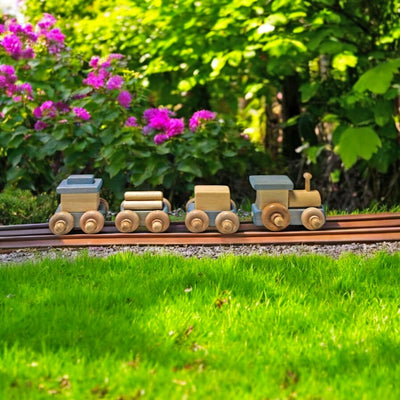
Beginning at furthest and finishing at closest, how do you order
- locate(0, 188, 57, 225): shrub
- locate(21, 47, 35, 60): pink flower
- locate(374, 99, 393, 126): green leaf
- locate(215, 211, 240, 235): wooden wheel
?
locate(21, 47, 35, 60): pink flower < locate(0, 188, 57, 225): shrub < locate(374, 99, 393, 126): green leaf < locate(215, 211, 240, 235): wooden wheel

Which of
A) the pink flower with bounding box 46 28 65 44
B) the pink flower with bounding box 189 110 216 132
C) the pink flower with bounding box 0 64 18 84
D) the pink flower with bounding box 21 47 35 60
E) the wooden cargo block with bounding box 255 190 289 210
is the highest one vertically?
the pink flower with bounding box 46 28 65 44

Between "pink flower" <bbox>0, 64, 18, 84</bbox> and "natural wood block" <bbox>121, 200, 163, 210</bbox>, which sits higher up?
"pink flower" <bbox>0, 64, 18, 84</bbox>

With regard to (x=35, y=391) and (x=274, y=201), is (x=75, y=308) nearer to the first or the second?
(x=35, y=391)

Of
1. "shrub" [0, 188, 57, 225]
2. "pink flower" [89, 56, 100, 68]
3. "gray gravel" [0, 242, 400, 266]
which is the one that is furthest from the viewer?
"pink flower" [89, 56, 100, 68]

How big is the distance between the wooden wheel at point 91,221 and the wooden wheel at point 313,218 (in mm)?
1745

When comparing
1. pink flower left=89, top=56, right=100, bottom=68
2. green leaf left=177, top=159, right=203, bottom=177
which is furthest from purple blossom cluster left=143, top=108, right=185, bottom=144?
pink flower left=89, top=56, right=100, bottom=68

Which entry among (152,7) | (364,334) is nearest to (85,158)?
(152,7)

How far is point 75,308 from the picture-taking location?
4324mm

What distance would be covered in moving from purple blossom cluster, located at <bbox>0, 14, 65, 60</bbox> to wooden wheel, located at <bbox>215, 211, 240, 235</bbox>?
409 cm

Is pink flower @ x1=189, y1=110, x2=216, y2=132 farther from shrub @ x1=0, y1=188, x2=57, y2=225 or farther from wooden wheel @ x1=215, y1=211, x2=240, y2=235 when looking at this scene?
wooden wheel @ x1=215, y1=211, x2=240, y2=235

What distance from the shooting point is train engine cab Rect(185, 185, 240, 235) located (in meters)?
5.84

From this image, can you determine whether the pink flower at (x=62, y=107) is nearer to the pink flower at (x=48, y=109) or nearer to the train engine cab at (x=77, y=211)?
the pink flower at (x=48, y=109)

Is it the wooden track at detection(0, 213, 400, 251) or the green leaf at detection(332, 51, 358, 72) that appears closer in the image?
the wooden track at detection(0, 213, 400, 251)

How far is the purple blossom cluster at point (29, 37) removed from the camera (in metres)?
8.60
